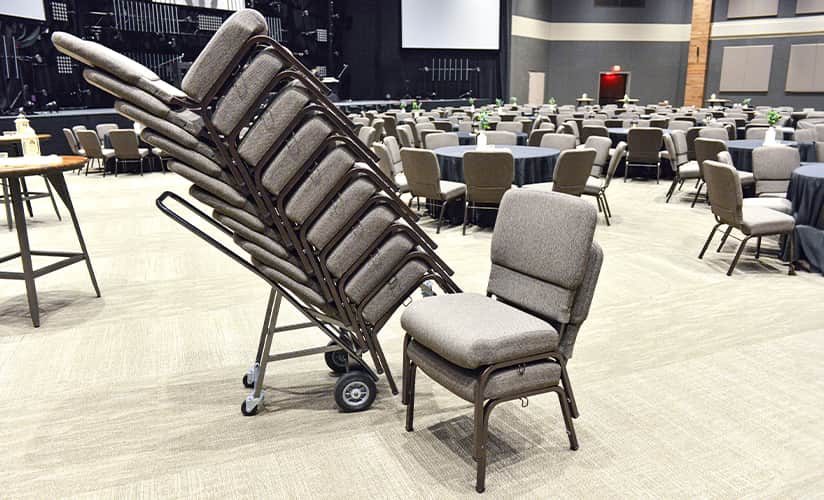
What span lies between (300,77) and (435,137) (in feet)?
17.7

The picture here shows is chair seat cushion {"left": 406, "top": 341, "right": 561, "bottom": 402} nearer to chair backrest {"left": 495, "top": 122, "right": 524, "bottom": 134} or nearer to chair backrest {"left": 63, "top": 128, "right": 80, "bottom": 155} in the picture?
chair backrest {"left": 495, "top": 122, "right": 524, "bottom": 134}

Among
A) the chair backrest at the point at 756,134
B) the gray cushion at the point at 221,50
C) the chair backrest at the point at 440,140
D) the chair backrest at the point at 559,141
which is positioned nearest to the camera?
the gray cushion at the point at 221,50

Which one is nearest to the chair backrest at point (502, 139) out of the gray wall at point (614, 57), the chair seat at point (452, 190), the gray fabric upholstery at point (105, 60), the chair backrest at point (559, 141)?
the chair backrest at point (559, 141)

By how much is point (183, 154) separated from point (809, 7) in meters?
22.6

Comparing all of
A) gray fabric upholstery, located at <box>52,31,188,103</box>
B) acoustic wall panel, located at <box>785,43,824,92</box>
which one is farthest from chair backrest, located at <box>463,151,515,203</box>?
acoustic wall panel, located at <box>785,43,824,92</box>

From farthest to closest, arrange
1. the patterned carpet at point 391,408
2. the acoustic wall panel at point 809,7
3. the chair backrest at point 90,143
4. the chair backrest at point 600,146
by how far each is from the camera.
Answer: the acoustic wall panel at point 809,7
the chair backrest at point 90,143
the chair backrest at point 600,146
the patterned carpet at point 391,408

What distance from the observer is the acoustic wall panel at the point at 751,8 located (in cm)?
1994

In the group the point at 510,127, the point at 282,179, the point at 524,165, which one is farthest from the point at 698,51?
the point at 282,179

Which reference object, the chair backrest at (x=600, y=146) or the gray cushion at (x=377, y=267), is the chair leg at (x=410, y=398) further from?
the chair backrest at (x=600, y=146)

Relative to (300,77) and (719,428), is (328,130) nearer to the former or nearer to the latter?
A: (300,77)

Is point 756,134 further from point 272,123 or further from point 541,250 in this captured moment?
point 272,123

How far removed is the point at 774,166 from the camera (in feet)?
19.7

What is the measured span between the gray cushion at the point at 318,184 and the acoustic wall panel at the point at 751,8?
22.4 m

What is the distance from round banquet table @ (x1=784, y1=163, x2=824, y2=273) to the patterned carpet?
0.32 metres
